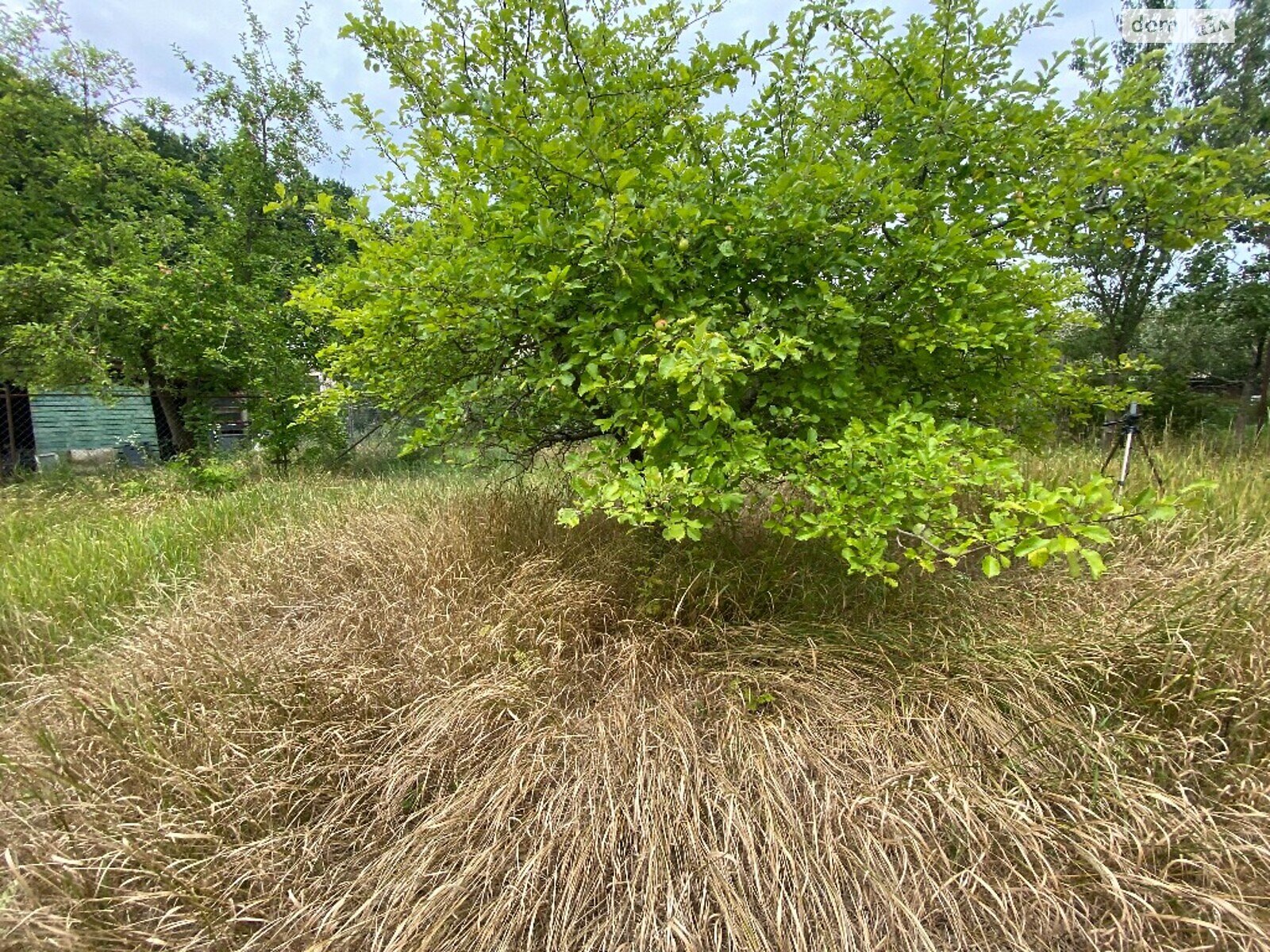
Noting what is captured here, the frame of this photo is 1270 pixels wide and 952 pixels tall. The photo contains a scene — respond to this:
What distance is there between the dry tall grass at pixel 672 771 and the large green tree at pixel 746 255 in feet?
1.67

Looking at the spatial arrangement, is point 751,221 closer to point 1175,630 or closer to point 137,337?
point 1175,630

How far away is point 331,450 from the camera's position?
7.96m

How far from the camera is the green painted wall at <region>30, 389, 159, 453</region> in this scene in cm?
1042

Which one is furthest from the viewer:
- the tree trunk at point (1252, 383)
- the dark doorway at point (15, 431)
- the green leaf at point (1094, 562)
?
the tree trunk at point (1252, 383)

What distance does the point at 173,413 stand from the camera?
7.51m

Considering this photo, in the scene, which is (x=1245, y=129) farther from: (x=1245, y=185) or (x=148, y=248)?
(x=148, y=248)

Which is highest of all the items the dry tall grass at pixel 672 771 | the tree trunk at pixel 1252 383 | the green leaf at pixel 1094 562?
the tree trunk at pixel 1252 383

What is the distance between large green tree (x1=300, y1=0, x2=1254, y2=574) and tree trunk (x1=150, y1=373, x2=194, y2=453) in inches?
268

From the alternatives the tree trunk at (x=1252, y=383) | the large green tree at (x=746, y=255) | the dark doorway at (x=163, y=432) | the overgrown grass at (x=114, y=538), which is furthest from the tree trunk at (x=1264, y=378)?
the dark doorway at (x=163, y=432)

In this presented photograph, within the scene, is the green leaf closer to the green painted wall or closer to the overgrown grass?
the overgrown grass

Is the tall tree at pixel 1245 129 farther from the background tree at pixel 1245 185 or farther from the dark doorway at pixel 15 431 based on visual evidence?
the dark doorway at pixel 15 431

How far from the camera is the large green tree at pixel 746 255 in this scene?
183cm

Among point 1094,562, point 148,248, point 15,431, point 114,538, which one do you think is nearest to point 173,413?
point 148,248

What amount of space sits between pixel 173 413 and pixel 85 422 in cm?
625
